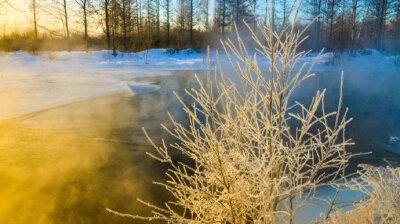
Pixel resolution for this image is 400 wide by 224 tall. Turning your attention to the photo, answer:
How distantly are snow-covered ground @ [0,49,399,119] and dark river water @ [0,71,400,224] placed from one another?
1454 millimetres

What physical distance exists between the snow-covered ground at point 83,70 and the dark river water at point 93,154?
4.77ft

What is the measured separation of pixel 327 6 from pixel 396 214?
3572 centimetres

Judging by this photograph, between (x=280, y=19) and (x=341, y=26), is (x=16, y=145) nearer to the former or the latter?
(x=341, y=26)

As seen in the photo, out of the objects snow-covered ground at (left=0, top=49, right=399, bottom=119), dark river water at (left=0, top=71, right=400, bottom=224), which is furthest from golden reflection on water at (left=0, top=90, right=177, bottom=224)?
snow-covered ground at (left=0, top=49, right=399, bottom=119)

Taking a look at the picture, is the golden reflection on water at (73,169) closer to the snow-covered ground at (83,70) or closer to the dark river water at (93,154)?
the dark river water at (93,154)

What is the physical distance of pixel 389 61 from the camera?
91.0 feet

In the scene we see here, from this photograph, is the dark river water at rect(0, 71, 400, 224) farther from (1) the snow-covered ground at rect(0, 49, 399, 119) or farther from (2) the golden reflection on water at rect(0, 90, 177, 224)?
(1) the snow-covered ground at rect(0, 49, 399, 119)

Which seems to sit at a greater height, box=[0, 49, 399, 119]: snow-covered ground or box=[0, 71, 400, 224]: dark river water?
box=[0, 49, 399, 119]: snow-covered ground

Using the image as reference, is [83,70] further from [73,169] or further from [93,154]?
[73,169]

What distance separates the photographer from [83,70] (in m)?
21.8

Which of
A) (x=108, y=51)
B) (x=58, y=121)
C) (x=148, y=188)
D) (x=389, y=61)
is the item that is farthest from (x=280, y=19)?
(x=148, y=188)

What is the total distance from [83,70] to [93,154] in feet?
51.6

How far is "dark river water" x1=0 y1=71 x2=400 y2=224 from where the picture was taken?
205 inches

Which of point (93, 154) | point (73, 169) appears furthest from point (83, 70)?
point (73, 169)
